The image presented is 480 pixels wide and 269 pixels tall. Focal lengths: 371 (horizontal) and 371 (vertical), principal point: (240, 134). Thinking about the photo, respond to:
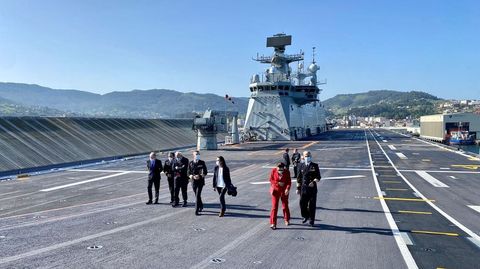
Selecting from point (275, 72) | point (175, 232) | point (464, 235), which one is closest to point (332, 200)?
point (464, 235)

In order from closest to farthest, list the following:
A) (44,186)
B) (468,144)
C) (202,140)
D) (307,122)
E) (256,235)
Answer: (256,235) → (44,186) → (202,140) → (468,144) → (307,122)

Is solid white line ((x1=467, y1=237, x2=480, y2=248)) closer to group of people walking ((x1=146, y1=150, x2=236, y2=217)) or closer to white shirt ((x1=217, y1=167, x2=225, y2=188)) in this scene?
group of people walking ((x1=146, y1=150, x2=236, y2=217))

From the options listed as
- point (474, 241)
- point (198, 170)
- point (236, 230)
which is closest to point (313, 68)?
point (198, 170)

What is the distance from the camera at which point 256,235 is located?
32.0ft

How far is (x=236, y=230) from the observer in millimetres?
10297

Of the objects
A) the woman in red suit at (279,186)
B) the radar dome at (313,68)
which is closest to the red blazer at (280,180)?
the woman in red suit at (279,186)

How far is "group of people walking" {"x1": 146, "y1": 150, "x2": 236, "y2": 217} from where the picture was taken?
38.3ft

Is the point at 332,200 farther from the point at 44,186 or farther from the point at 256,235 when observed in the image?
the point at 44,186

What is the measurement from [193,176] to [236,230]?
8.53ft

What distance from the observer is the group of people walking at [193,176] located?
460 inches

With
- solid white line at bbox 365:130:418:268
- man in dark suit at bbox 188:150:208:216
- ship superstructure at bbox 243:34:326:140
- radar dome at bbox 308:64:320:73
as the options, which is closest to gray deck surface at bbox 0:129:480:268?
solid white line at bbox 365:130:418:268

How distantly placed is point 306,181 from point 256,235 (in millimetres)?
2187

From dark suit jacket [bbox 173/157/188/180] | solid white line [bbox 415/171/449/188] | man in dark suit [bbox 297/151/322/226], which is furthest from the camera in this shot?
solid white line [bbox 415/171/449/188]

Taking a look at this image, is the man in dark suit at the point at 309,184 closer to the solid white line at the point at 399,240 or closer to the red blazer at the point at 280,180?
the red blazer at the point at 280,180
